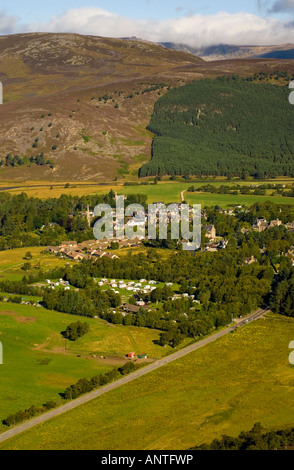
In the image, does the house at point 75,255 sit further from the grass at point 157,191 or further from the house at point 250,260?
the grass at point 157,191

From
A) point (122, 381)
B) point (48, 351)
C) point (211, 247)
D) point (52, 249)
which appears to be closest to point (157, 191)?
point (52, 249)

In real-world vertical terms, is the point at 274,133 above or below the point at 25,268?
above

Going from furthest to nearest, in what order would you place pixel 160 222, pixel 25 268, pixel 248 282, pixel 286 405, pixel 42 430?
pixel 160 222
pixel 25 268
pixel 248 282
pixel 286 405
pixel 42 430

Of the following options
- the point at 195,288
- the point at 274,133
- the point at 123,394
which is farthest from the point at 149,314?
the point at 274,133

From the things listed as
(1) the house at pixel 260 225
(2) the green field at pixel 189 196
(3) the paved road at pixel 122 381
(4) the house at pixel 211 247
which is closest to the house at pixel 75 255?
(4) the house at pixel 211 247

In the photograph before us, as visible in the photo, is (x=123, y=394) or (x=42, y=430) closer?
(x=42, y=430)
